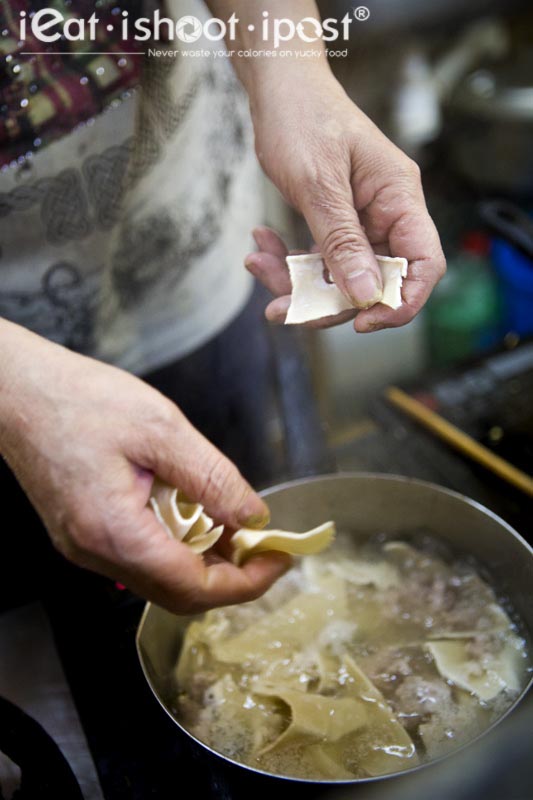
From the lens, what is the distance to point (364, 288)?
1.70 ft

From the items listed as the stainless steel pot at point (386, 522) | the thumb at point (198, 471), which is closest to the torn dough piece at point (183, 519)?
the thumb at point (198, 471)

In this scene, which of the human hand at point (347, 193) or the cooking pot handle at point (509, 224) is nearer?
the human hand at point (347, 193)

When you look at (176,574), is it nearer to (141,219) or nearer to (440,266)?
(440,266)

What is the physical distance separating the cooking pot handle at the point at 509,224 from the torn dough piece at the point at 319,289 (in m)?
0.45

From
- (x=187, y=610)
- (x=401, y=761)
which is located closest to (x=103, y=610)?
(x=187, y=610)

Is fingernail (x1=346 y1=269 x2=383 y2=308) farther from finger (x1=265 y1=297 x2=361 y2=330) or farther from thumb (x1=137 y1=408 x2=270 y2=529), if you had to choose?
thumb (x1=137 y1=408 x2=270 y2=529)

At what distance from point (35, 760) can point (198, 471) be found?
29cm

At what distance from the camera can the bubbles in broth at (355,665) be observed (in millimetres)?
594

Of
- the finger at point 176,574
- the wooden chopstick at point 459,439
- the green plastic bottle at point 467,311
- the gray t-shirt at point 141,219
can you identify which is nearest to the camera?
the finger at point 176,574

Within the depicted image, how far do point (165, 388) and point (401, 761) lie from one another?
514 millimetres

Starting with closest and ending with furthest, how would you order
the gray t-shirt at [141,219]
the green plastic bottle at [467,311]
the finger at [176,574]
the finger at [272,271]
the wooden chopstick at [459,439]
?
the finger at [176,574]
the finger at [272,271]
the gray t-shirt at [141,219]
the wooden chopstick at [459,439]
the green plastic bottle at [467,311]

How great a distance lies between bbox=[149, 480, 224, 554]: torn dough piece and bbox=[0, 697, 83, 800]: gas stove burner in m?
0.22

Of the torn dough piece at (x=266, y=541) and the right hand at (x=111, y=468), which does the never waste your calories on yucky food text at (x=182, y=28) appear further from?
the torn dough piece at (x=266, y=541)

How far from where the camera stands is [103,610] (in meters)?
0.73
